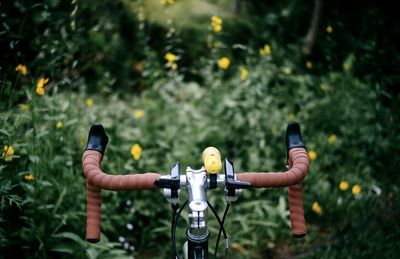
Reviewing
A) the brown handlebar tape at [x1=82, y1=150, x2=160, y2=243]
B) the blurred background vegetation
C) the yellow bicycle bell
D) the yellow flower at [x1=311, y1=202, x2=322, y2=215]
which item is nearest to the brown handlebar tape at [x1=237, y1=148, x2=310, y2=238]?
the yellow bicycle bell

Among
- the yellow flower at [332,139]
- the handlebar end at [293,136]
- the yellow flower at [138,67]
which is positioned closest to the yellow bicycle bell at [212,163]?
the handlebar end at [293,136]

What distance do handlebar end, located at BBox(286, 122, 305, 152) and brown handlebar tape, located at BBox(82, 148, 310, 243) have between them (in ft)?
0.08

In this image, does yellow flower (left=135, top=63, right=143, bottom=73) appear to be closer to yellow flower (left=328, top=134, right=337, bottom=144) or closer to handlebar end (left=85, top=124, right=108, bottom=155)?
yellow flower (left=328, top=134, right=337, bottom=144)

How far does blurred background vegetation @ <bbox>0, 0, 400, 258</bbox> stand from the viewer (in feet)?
8.27

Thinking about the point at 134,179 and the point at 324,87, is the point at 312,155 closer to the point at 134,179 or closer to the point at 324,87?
the point at 324,87

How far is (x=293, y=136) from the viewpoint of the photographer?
1610 mm

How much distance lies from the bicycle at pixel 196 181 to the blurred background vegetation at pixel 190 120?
0.76m

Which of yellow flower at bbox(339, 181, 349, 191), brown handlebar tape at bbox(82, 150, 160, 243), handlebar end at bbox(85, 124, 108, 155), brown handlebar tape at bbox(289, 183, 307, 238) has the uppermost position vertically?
handlebar end at bbox(85, 124, 108, 155)

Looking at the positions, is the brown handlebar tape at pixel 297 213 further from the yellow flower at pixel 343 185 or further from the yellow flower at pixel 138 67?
the yellow flower at pixel 138 67

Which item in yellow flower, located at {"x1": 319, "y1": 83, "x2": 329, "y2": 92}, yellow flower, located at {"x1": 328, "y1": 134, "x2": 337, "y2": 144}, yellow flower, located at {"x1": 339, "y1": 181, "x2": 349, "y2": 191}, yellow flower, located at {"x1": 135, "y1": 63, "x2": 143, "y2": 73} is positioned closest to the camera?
yellow flower, located at {"x1": 339, "y1": 181, "x2": 349, "y2": 191}

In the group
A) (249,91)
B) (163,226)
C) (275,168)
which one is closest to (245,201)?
(275,168)

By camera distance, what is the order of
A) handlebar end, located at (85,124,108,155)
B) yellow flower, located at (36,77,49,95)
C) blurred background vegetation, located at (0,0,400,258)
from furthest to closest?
blurred background vegetation, located at (0,0,400,258), yellow flower, located at (36,77,49,95), handlebar end, located at (85,124,108,155)

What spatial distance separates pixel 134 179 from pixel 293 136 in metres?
0.66

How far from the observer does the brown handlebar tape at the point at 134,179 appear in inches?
56.8
